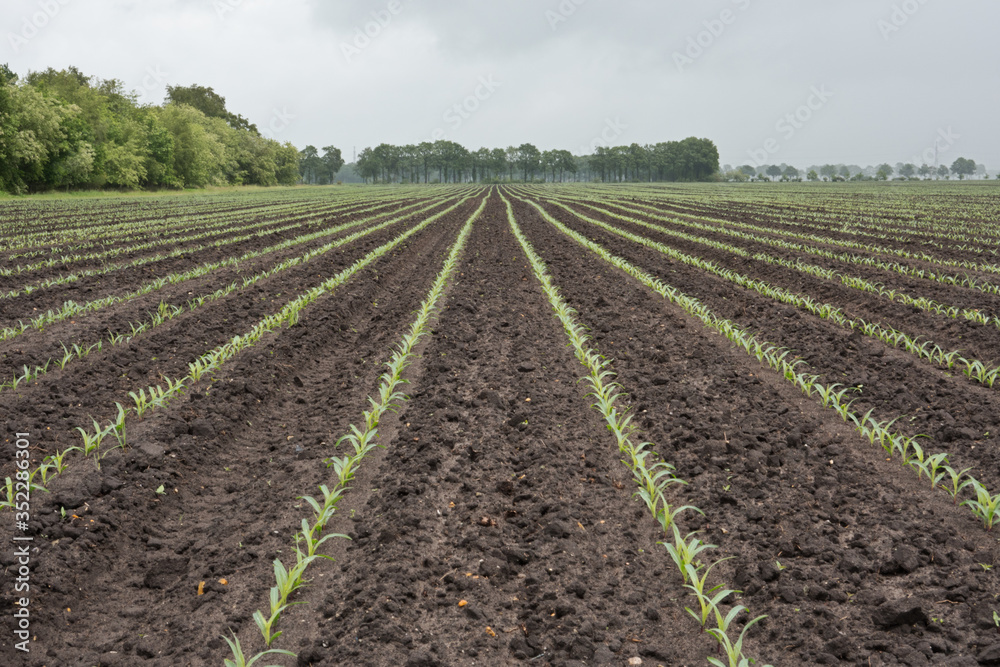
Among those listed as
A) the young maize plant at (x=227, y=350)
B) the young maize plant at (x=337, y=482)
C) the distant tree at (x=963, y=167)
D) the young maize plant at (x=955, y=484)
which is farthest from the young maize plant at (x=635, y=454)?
the distant tree at (x=963, y=167)

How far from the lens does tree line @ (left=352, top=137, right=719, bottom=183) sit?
141m

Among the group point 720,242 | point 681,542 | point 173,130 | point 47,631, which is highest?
point 173,130

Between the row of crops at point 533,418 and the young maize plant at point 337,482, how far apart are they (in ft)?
0.08

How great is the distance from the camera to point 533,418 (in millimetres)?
4984

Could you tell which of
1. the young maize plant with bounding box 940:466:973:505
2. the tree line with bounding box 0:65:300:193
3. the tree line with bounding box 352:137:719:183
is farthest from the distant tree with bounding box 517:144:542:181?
the young maize plant with bounding box 940:466:973:505

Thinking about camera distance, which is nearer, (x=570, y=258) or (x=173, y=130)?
(x=570, y=258)

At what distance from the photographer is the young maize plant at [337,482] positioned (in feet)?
9.08

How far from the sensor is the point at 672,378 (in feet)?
19.3

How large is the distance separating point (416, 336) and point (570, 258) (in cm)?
743

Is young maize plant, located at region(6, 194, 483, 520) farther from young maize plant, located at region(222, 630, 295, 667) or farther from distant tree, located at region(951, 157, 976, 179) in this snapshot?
distant tree, located at region(951, 157, 976, 179)

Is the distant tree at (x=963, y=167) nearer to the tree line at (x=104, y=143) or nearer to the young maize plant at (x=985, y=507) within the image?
the tree line at (x=104, y=143)

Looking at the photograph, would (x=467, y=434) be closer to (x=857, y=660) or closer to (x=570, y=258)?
(x=857, y=660)

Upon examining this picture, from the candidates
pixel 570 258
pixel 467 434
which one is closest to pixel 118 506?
pixel 467 434

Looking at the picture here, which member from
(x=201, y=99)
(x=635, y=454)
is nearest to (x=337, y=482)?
(x=635, y=454)
